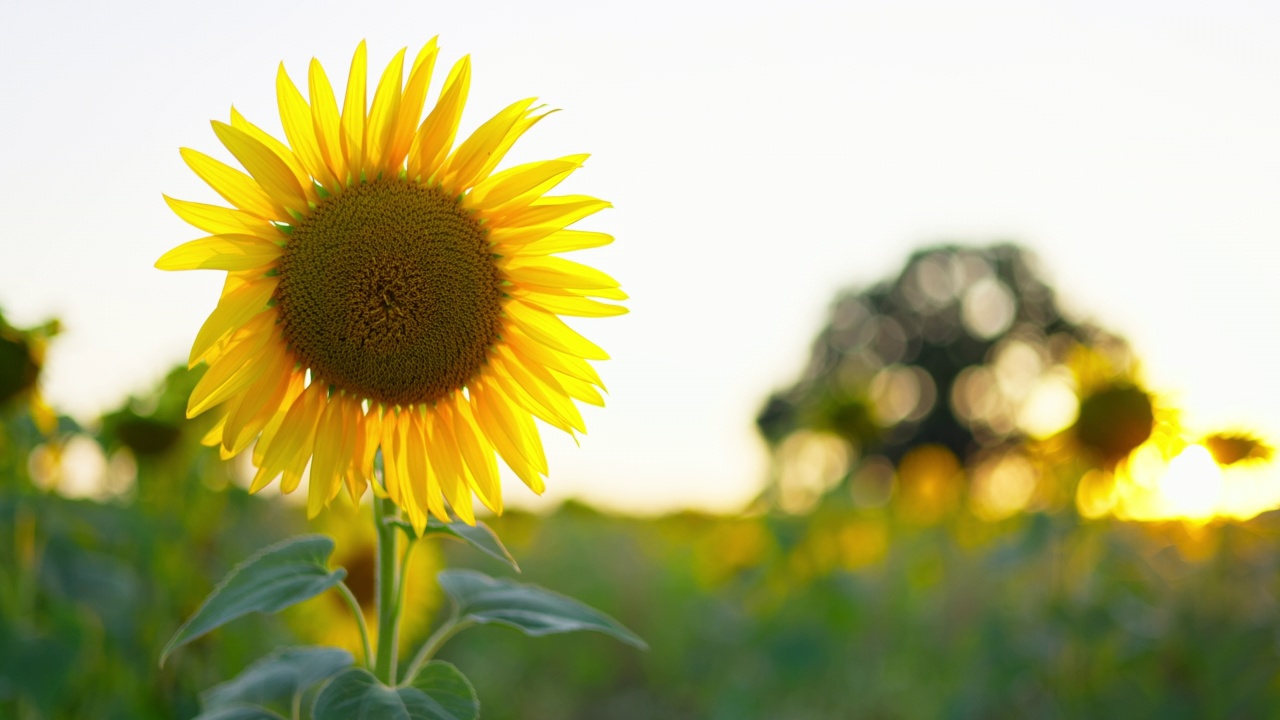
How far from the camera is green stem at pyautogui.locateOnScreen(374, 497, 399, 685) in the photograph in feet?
4.57

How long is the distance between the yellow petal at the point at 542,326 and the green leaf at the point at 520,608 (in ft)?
1.29

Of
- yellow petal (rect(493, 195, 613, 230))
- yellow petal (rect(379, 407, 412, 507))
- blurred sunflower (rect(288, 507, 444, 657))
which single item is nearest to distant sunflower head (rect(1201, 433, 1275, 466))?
blurred sunflower (rect(288, 507, 444, 657))

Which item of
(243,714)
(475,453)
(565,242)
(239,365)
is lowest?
(243,714)

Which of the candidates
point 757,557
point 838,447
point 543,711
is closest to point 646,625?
point 543,711

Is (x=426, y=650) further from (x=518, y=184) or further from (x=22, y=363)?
(x=22, y=363)

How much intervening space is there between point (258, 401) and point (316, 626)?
2.66 metres

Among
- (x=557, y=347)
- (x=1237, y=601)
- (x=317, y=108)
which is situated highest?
(x=317, y=108)

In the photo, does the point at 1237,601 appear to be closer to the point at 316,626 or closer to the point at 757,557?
the point at 757,557

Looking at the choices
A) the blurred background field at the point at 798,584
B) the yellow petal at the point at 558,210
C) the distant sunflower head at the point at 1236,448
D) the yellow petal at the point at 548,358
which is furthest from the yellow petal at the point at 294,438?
the distant sunflower head at the point at 1236,448

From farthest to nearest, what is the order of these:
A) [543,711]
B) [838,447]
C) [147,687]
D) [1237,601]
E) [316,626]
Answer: [543,711] < [838,447] < [1237,601] < [316,626] < [147,687]

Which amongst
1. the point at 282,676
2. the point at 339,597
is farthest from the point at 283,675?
the point at 339,597

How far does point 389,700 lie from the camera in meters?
1.27

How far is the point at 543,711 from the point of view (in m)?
5.49

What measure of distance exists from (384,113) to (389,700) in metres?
0.84
